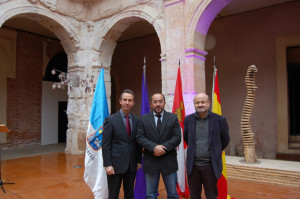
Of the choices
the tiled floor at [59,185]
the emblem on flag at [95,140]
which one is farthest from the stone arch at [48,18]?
the emblem on flag at [95,140]

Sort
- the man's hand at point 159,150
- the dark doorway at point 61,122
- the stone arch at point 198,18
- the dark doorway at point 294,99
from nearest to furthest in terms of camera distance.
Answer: the man's hand at point 159,150 → the stone arch at point 198,18 → the dark doorway at point 294,99 → the dark doorway at point 61,122

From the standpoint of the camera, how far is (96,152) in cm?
338

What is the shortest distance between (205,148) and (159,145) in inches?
19.2

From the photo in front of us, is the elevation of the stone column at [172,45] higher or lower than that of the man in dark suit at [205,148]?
higher

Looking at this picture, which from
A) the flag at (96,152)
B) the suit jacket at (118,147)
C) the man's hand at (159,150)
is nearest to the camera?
the man's hand at (159,150)

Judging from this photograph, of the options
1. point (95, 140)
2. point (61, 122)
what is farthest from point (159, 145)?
point (61, 122)

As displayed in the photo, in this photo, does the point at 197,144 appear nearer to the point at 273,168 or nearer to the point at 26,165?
the point at 273,168

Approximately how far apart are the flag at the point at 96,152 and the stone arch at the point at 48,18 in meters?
3.57

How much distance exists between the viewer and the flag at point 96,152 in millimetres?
3307

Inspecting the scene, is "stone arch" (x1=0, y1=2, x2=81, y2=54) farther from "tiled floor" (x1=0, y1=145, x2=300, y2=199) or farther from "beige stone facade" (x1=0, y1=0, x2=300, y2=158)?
"tiled floor" (x1=0, y1=145, x2=300, y2=199)

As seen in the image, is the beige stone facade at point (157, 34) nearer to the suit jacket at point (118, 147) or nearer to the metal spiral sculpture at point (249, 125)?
the metal spiral sculpture at point (249, 125)

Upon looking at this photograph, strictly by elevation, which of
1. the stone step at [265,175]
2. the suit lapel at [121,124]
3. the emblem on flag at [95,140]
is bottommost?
the stone step at [265,175]

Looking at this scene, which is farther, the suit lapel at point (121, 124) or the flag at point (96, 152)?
the flag at point (96, 152)

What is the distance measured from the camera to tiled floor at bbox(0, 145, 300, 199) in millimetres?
3766
